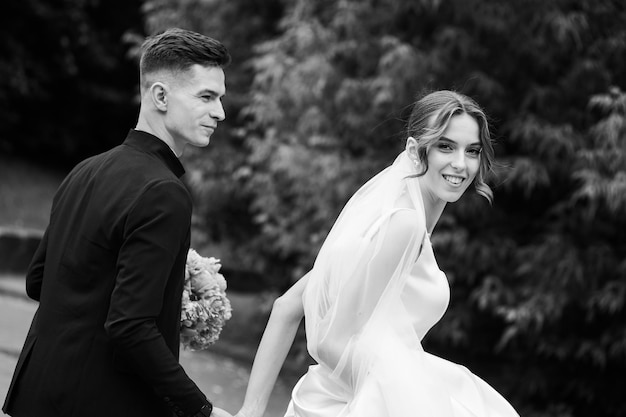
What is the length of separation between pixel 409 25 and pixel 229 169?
3.76m

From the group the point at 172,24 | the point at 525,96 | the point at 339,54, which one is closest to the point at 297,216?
the point at 339,54

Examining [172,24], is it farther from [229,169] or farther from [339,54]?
[339,54]

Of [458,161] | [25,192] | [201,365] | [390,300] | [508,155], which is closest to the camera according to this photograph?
[390,300]

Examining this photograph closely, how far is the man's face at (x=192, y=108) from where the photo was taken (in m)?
2.71

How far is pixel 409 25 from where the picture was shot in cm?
973

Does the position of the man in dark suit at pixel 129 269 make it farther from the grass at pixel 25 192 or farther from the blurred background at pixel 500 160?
the grass at pixel 25 192

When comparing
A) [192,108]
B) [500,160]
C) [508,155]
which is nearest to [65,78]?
[508,155]

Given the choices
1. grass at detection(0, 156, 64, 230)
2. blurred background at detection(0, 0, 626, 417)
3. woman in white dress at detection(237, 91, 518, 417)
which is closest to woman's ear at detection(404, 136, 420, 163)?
woman in white dress at detection(237, 91, 518, 417)

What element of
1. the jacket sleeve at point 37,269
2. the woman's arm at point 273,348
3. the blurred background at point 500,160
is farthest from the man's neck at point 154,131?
the blurred background at point 500,160

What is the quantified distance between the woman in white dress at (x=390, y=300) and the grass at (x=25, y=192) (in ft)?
50.9

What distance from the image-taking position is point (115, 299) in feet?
7.92

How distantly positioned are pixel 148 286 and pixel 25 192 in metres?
18.5

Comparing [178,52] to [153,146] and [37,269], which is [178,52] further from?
[37,269]

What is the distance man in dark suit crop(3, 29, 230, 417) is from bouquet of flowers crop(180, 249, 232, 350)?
42 cm
